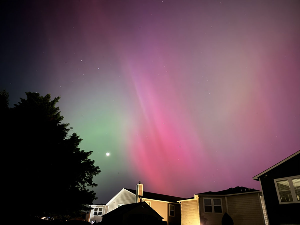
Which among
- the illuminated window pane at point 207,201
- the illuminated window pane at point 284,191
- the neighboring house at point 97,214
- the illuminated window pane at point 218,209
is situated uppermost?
the illuminated window pane at point 284,191

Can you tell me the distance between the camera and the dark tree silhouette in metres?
15.7

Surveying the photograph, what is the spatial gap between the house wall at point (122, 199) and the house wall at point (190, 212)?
906 cm

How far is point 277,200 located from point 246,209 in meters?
6.01

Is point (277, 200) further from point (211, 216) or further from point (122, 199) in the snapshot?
point (122, 199)

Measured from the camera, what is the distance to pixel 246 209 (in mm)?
23078

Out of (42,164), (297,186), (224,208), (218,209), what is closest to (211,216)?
(218,209)

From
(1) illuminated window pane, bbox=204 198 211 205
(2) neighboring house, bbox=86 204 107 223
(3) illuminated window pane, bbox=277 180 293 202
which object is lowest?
(2) neighboring house, bbox=86 204 107 223

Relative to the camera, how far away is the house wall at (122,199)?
34794mm

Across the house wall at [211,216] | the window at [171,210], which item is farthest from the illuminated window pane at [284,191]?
the window at [171,210]

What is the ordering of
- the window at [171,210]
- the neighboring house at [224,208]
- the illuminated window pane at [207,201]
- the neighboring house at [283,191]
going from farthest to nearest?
1. the window at [171,210]
2. the illuminated window pane at [207,201]
3. the neighboring house at [224,208]
4. the neighboring house at [283,191]

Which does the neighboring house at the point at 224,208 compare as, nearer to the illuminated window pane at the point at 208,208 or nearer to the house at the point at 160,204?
the illuminated window pane at the point at 208,208

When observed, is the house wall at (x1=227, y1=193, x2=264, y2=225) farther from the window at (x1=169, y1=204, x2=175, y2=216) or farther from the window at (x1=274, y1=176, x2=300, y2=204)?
the window at (x1=169, y1=204, x2=175, y2=216)

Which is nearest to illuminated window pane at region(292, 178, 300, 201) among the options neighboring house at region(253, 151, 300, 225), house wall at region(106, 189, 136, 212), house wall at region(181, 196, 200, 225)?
neighboring house at region(253, 151, 300, 225)

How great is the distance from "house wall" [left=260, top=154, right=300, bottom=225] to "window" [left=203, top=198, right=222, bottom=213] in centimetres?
798
